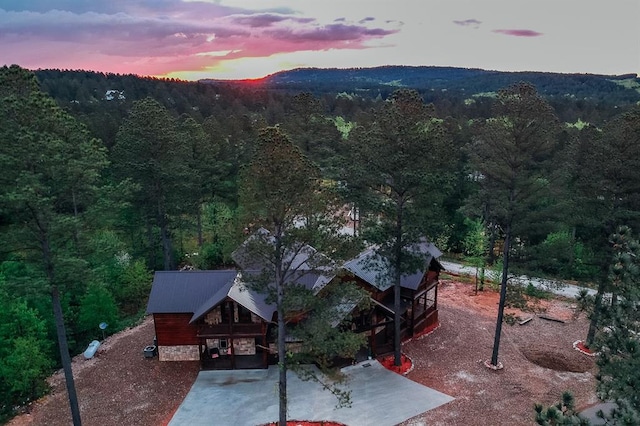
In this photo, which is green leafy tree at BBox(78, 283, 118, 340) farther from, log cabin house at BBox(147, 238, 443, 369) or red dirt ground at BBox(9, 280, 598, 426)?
log cabin house at BBox(147, 238, 443, 369)

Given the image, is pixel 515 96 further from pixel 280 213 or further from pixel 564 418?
pixel 564 418

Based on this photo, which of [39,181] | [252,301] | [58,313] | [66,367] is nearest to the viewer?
[39,181]

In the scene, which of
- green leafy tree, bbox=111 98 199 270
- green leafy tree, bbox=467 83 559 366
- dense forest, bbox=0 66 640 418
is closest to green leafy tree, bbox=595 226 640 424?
dense forest, bbox=0 66 640 418

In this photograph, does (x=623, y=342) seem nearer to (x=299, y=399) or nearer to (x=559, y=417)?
(x=559, y=417)

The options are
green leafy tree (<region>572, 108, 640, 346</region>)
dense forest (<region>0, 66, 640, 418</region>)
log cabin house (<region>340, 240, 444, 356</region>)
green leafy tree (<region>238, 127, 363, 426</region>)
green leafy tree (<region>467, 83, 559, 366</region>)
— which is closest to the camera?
green leafy tree (<region>238, 127, 363, 426</region>)

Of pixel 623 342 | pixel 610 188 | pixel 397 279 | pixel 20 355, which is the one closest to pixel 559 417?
pixel 623 342

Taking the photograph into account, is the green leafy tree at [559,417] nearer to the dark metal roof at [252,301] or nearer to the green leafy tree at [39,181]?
the dark metal roof at [252,301]
